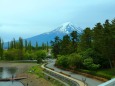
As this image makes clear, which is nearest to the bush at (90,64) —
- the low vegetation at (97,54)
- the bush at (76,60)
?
the low vegetation at (97,54)

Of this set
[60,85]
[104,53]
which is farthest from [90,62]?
[60,85]

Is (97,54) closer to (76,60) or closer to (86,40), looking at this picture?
(76,60)

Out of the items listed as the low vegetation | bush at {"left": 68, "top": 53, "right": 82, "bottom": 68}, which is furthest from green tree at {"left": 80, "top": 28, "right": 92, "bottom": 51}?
bush at {"left": 68, "top": 53, "right": 82, "bottom": 68}

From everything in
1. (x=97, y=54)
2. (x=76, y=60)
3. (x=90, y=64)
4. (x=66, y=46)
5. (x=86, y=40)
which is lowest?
(x=90, y=64)

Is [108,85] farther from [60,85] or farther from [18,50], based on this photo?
[18,50]

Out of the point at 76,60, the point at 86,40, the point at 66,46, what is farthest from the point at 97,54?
the point at 66,46

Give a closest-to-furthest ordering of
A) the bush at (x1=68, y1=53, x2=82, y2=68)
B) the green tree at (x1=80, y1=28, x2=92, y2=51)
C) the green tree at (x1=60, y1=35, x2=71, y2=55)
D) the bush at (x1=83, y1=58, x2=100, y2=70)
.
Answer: the bush at (x1=83, y1=58, x2=100, y2=70)
the bush at (x1=68, y1=53, x2=82, y2=68)
the green tree at (x1=80, y1=28, x2=92, y2=51)
the green tree at (x1=60, y1=35, x2=71, y2=55)

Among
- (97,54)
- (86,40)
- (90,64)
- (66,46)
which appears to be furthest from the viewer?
(66,46)

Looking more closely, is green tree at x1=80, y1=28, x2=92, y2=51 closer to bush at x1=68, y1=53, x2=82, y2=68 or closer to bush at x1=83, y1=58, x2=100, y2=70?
bush at x1=68, y1=53, x2=82, y2=68

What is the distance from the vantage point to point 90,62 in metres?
52.5

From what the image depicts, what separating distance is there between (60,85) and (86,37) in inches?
968

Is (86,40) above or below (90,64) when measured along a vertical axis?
above

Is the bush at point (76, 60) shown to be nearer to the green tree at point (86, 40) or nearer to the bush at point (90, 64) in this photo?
the bush at point (90, 64)

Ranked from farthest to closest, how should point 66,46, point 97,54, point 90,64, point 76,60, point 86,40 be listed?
point 66,46
point 86,40
point 76,60
point 97,54
point 90,64
